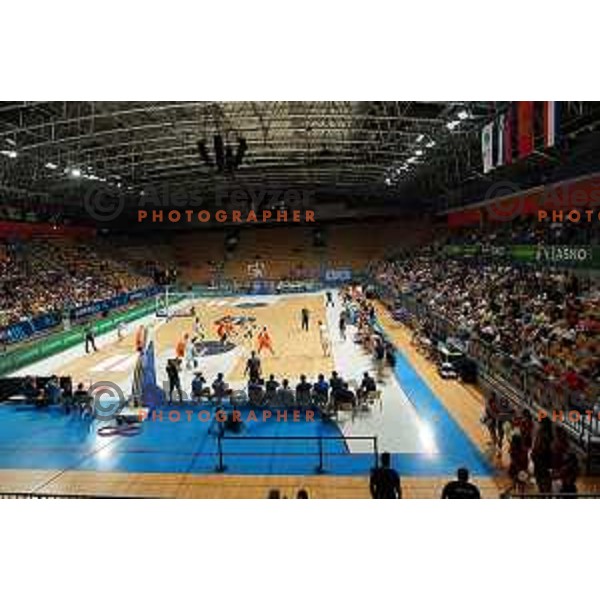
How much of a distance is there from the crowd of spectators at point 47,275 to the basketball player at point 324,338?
8.74 m

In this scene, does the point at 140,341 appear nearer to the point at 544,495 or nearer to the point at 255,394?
the point at 255,394

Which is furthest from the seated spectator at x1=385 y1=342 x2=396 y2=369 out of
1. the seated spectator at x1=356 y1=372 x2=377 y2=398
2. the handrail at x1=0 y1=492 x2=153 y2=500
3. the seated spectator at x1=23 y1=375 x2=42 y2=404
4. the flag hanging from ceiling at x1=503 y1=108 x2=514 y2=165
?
the seated spectator at x1=23 y1=375 x2=42 y2=404

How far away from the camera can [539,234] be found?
647 inches

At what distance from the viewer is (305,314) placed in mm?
24422

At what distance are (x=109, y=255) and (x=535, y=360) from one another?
644 inches

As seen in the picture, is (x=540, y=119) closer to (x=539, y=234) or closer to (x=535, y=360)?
(x=535, y=360)

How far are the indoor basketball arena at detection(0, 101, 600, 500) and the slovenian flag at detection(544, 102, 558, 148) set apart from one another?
0.12ft

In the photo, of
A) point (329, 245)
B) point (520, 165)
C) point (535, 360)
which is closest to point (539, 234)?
point (520, 165)

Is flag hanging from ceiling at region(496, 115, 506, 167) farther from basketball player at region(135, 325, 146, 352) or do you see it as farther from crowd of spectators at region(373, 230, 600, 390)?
basketball player at region(135, 325, 146, 352)

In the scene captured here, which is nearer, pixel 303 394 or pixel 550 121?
pixel 550 121

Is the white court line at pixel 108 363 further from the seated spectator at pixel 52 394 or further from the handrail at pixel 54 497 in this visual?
the handrail at pixel 54 497

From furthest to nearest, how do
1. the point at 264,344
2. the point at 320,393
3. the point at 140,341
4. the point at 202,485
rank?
the point at 264,344, the point at 140,341, the point at 320,393, the point at 202,485

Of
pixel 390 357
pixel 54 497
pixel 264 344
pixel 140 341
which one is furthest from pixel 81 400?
pixel 390 357

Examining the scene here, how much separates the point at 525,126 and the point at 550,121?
495mm
